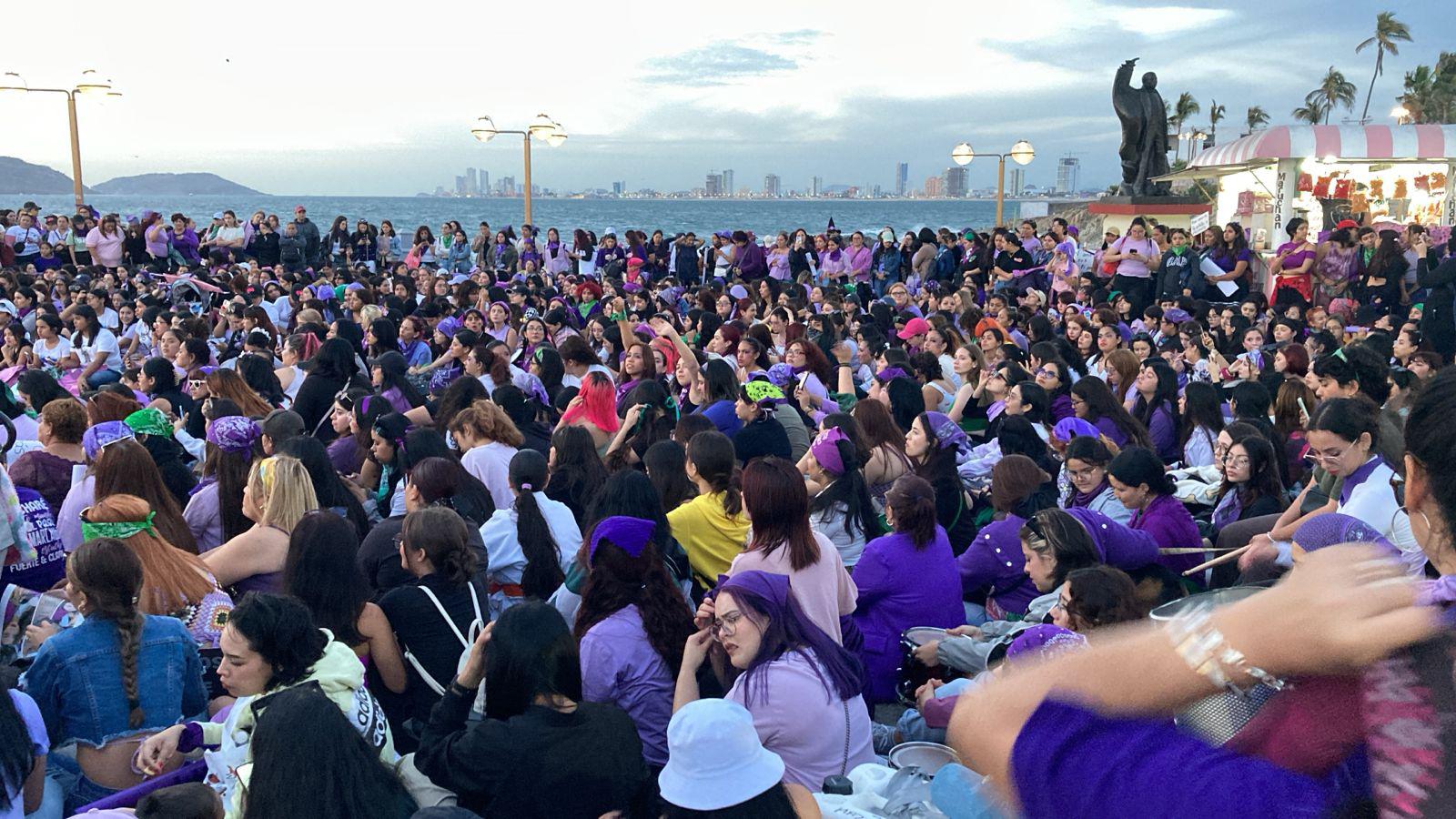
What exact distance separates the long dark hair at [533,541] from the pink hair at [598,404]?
2.48m

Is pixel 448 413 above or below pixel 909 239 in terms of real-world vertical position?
below

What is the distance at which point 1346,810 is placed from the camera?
1.03 metres

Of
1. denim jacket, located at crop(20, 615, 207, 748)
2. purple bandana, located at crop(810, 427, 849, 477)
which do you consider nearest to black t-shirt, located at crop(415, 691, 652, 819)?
denim jacket, located at crop(20, 615, 207, 748)

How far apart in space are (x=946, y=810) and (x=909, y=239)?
58.9 feet

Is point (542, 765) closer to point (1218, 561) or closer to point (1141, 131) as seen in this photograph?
point (1218, 561)

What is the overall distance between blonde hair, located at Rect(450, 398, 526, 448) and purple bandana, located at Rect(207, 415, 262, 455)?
1.22 meters

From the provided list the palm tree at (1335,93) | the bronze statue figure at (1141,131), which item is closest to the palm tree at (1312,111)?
the palm tree at (1335,93)

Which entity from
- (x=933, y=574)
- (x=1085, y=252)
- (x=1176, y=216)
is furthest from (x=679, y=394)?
(x=1176, y=216)

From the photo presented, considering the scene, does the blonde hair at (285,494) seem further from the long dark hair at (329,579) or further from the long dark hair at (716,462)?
the long dark hair at (716,462)

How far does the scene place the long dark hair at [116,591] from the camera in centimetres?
386

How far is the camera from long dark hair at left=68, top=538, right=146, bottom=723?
3.86 metres

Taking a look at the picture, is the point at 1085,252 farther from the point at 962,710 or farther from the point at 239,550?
the point at 962,710

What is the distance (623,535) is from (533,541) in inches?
47.7

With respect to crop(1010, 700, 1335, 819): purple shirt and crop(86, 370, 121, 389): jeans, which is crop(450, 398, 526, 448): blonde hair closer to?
crop(86, 370, 121, 389): jeans
